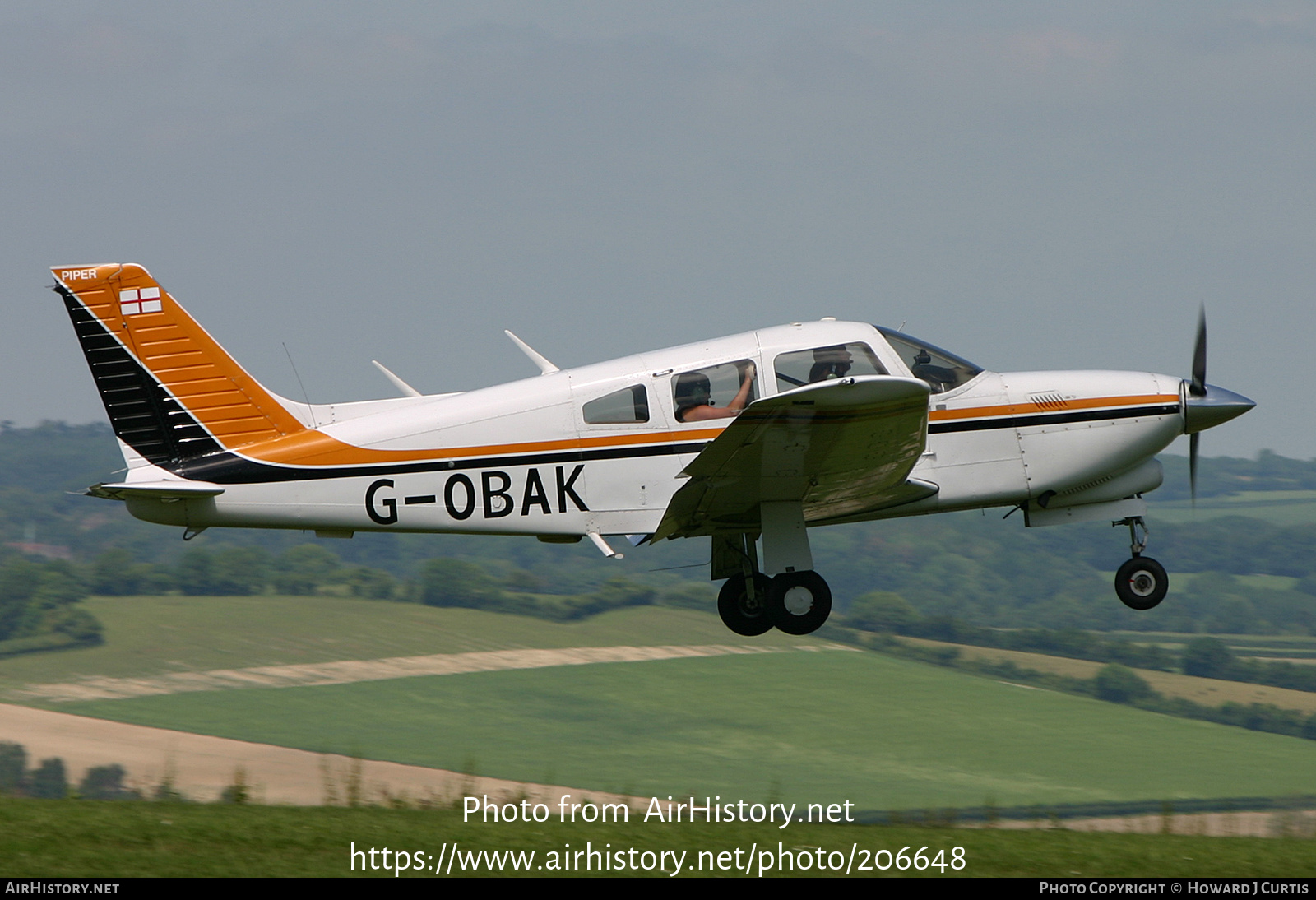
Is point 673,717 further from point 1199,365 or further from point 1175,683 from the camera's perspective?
point 1199,365

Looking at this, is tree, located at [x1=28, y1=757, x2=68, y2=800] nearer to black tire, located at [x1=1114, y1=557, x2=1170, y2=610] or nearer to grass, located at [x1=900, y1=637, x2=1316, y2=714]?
black tire, located at [x1=1114, y1=557, x2=1170, y2=610]

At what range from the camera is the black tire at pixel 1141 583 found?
480 inches

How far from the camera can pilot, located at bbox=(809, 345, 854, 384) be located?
36.1ft

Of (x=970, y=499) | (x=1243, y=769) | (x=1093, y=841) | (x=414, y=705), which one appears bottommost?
(x=1243, y=769)

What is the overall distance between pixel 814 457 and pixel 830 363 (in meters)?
0.98

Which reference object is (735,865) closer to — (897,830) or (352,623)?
(897,830)

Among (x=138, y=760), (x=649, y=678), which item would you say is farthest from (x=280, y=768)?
(x=649, y=678)

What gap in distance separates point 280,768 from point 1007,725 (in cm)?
2678

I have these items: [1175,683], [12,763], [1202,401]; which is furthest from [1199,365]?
[1175,683]

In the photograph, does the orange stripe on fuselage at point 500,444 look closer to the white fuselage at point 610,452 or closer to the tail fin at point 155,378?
the white fuselage at point 610,452

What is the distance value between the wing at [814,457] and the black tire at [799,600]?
0.64m

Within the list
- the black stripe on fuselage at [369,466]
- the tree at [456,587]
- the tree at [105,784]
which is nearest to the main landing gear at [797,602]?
the black stripe on fuselage at [369,466]

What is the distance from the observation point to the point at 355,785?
38.6 ft

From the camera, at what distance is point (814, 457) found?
10.5 metres
